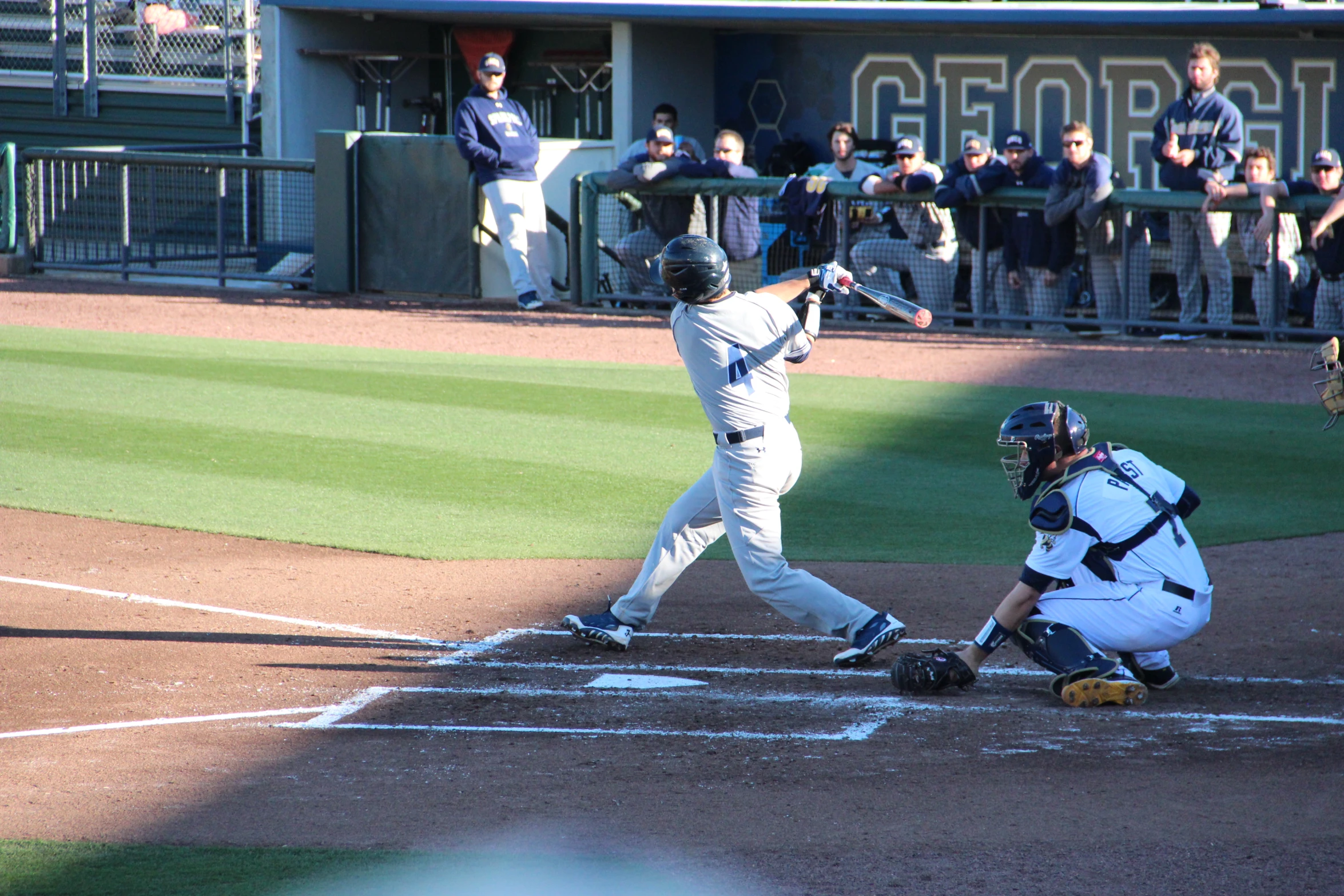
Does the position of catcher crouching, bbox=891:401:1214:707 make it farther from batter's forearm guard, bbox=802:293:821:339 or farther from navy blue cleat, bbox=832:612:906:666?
batter's forearm guard, bbox=802:293:821:339

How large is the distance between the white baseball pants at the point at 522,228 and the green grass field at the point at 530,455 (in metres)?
3.03

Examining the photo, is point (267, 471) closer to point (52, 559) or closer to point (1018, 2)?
point (52, 559)

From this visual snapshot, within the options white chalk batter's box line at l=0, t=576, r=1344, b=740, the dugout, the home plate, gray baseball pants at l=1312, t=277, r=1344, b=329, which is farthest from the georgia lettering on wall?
the home plate

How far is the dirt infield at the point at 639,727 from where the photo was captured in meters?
4.25

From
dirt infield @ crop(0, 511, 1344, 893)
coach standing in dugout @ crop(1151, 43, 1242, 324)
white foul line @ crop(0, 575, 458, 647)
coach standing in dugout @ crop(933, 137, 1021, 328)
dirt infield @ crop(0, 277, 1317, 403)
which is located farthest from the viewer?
coach standing in dugout @ crop(933, 137, 1021, 328)

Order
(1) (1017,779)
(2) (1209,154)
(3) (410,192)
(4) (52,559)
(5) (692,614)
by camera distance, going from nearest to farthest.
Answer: (1) (1017,779)
(5) (692,614)
(4) (52,559)
(2) (1209,154)
(3) (410,192)

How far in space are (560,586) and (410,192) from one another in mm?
10726

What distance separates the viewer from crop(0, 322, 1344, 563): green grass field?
8328mm

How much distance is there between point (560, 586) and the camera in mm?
7293

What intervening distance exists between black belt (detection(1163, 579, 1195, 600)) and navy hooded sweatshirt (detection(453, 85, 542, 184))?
1157 centimetres

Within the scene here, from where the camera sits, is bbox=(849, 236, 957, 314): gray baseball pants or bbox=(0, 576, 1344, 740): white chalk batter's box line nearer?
A: bbox=(0, 576, 1344, 740): white chalk batter's box line

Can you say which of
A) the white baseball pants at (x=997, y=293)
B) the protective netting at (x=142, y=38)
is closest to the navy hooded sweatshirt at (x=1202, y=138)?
the white baseball pants at (x=997, y=293)

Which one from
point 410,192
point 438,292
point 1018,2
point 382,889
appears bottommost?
point 382,889

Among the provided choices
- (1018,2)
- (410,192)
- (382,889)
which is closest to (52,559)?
(382,889)
